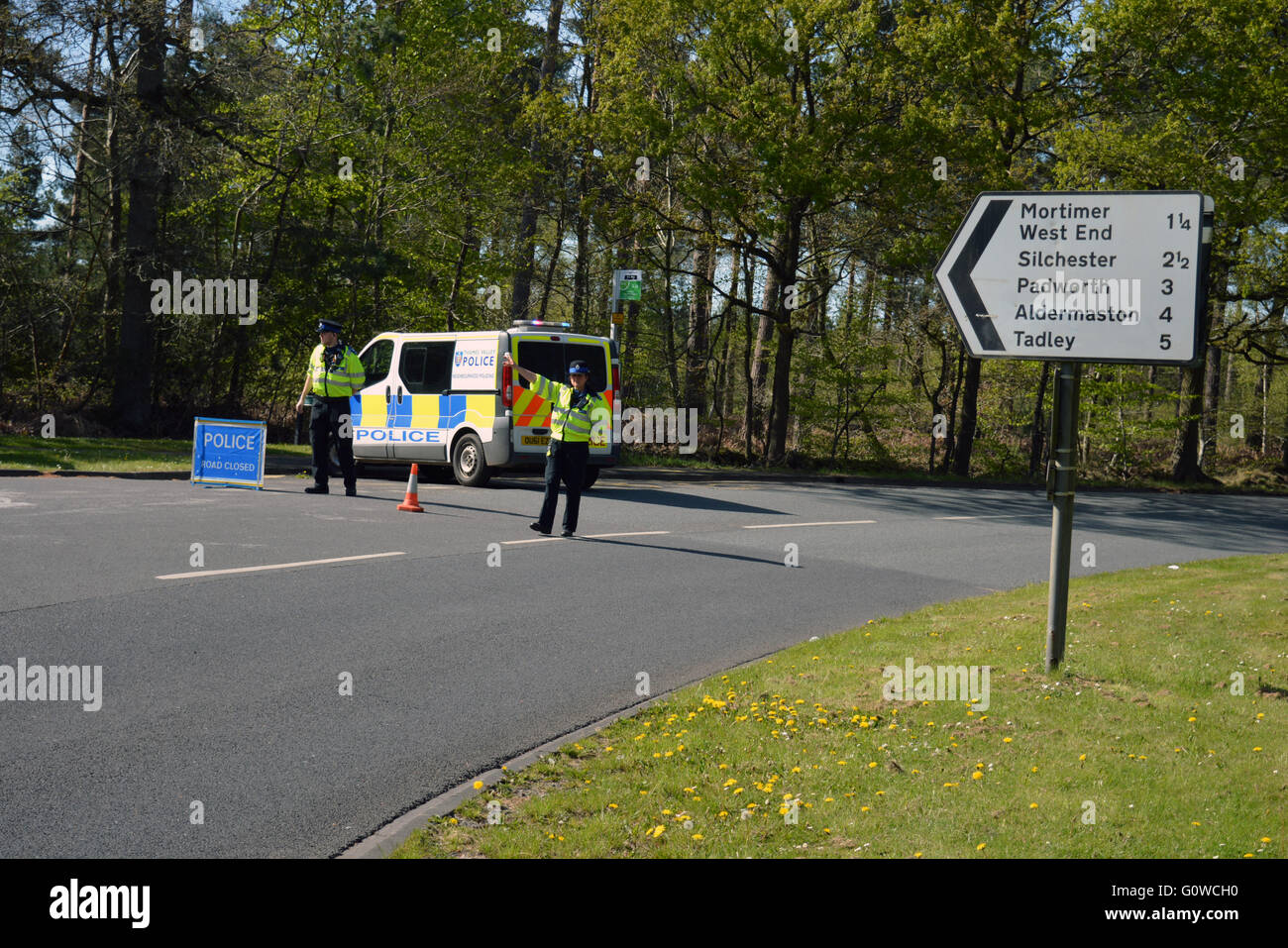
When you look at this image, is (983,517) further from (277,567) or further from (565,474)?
(277,567)

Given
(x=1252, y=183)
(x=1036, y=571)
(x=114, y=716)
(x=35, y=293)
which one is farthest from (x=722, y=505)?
(x=1252, y=183)

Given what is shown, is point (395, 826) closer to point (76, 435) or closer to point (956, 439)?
point (76, 435)

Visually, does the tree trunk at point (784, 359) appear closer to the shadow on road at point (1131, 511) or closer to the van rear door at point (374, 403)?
the shadow on road at point (1131, 511)

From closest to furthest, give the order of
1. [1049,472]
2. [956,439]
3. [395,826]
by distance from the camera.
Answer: [395,826], [1049,472], [956,439]

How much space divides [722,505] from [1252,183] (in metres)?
17.8

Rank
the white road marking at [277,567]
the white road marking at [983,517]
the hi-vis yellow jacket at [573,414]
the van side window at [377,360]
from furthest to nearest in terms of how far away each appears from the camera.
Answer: the van side window at [377,360] < the white road marking at [983,517] < the hi-vis yellow jacket at [573,414] < the white road marking at [277,567]

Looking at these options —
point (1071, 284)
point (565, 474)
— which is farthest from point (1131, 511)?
point (1071, 284)

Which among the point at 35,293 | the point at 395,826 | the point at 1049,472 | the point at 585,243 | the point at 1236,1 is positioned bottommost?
the point at 395,826

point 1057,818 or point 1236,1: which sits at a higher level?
point 1236,1

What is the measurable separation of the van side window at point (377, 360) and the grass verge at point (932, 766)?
39.9 feet

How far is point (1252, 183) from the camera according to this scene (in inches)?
1073

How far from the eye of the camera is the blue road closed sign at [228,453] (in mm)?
15945

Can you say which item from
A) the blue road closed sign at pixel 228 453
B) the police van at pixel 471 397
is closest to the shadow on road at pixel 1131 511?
the police van at pixel 471 397

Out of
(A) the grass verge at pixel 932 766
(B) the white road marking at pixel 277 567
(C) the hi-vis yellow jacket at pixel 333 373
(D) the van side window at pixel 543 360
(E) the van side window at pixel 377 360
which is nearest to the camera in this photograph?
(A) the grass verge at pixel 932 766
